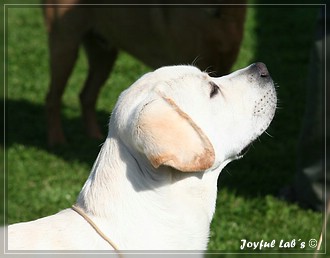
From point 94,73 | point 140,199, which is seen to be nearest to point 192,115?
point 140,199

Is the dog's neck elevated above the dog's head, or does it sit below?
below

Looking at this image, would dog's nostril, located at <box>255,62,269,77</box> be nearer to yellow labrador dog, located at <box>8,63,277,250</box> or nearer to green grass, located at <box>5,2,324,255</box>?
yellow labrador dog, located at <box>8,63,277,250</box>

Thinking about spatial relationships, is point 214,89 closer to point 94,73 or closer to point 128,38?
point 128,38

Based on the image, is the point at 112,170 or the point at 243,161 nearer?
the point at 112,170

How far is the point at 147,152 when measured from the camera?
288cm

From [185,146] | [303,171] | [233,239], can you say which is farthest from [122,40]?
[185,146]

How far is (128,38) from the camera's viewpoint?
751 cm

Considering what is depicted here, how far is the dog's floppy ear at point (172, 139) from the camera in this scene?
112 inches

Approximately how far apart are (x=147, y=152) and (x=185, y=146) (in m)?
0.13

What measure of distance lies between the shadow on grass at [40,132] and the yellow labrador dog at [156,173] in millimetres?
3696

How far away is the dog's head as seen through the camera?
2.87 metres

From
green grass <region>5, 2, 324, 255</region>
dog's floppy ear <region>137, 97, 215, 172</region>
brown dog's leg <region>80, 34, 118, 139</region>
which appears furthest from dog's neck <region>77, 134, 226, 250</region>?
brown dog's leg <region>80, 34, 118, 139</region>

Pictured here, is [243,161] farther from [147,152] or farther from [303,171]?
[147,152]

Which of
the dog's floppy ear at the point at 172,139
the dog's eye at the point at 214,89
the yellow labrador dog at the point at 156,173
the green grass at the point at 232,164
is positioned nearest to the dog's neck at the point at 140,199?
the yellow labrador dog at the point at 156,173
